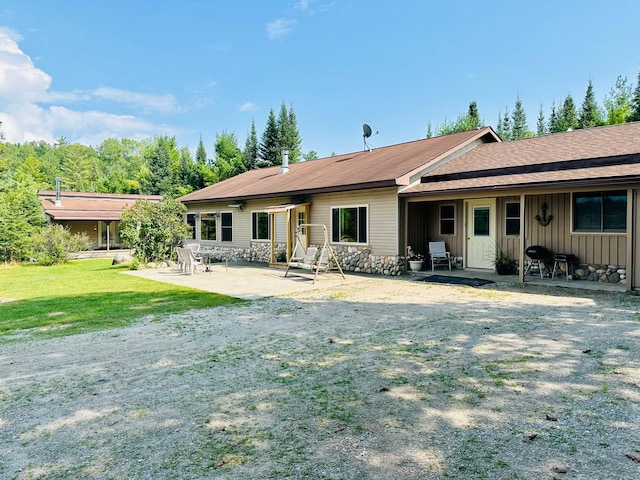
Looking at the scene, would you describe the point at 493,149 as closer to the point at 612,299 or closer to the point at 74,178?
the point at 612,299

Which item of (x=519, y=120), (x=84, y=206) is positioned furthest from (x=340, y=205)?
(x=519, y=120)

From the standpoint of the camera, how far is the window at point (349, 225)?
12695mm

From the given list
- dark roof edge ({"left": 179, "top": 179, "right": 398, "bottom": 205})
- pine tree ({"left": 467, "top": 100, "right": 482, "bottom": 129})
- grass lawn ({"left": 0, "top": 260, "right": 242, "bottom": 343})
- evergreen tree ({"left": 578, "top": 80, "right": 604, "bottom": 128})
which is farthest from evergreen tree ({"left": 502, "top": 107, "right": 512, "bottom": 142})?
grass lawn ({"left": 0, "top": 260, "right": 242, "bottom": 343})

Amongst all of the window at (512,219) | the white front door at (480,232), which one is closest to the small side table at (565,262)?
the window at (512,219)

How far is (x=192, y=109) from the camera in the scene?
48625mm

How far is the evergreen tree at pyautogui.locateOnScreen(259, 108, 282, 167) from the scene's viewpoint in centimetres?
4038

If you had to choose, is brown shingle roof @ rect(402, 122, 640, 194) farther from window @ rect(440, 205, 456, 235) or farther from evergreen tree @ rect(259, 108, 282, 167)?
evergreen tree @ rect(259, 108, 282, 167)

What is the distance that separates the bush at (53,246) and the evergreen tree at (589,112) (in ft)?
133

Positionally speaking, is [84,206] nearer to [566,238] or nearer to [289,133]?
[289,133]

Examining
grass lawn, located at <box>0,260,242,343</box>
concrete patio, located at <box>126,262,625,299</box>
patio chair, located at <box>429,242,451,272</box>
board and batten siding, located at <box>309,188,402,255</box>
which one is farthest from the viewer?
patio chair, located at <box>429,242,451,272</box>

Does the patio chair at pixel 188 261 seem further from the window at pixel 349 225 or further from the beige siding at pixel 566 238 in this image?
the beige siding at pixel 566 238

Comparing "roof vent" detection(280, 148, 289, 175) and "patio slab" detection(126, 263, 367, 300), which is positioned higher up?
"roof vent" detection(280, 148, 289, 175)

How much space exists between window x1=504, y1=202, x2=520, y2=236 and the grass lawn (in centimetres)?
757

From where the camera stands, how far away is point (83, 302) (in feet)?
27.0
